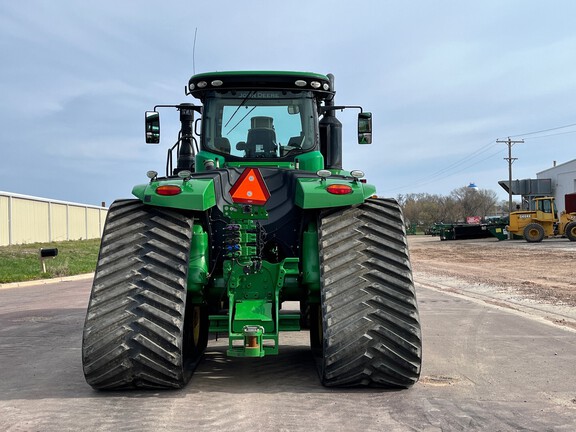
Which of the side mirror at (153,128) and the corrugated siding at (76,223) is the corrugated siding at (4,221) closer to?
the corrugated siding at (76,223)

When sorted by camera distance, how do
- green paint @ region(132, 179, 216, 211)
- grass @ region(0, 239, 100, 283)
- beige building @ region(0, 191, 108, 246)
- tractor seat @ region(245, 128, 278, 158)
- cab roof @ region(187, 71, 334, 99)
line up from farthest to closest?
beige building @ region(0, 191, 108, 246) < grass @ region(0, 239, 100, 283) < tractor seat @ region(245, 128, 278, 158) < cab roof @ region(187, 71, 334, 99) < green paint @ region(132, 179, 216, 211)

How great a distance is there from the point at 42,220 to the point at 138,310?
3684 cm

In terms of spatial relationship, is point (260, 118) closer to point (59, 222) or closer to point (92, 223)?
point (59, 222)

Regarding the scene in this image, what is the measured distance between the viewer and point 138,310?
15.7 ft

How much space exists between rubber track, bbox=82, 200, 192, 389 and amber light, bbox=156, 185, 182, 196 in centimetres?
27

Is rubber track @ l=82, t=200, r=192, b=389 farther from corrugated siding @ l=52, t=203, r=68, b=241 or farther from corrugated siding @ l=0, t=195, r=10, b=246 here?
corrugated siding @ l=52, t=203, r=68, b=241

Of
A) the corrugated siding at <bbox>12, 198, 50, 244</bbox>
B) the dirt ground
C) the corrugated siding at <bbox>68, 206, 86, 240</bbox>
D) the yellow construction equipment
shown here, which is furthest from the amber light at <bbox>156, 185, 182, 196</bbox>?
the corrugated siding at <bbox>68, 206, 86, 240</bbox>

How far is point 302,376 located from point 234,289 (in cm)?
106

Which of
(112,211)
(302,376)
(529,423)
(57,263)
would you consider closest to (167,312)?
(112,211)

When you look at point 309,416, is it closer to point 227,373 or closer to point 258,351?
point 258,351

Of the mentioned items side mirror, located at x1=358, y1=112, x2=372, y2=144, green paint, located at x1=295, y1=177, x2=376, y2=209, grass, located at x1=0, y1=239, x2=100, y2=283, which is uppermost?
side mirror, located at x1=358, y1=112, x2=372, y2=144

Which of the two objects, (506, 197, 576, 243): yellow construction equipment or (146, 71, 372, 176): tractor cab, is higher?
(146, 71, 372, 176): tractor cab

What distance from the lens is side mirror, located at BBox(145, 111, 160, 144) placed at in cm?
783

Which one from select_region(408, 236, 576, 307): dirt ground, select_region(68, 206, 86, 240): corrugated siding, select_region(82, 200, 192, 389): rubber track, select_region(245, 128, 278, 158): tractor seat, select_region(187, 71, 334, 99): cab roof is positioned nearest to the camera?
select_region(82, 200, 192, 389): rubber track
